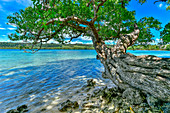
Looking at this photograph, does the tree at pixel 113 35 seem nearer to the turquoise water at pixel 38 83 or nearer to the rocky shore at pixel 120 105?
the rocky shore at pixel 120 105

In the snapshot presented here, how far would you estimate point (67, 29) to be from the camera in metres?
10.9

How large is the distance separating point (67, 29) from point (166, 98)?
976cm

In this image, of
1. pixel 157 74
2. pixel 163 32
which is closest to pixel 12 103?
A: pixel 157 74

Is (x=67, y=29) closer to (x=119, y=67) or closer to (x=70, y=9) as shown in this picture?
(x=70, y=9)

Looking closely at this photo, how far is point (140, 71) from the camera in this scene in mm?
4625

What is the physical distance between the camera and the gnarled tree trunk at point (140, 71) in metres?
3.87

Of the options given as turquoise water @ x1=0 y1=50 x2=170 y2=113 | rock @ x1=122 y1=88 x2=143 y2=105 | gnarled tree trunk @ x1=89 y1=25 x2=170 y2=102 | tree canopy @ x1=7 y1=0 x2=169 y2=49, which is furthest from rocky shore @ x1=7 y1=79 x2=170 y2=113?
tree canopy @ x1=7 y1=0 x2=169 y2=49

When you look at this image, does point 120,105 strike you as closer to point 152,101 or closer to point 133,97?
point 133,97

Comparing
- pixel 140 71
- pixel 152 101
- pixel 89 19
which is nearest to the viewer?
pixel 152 101

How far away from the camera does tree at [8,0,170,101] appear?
4.18 m

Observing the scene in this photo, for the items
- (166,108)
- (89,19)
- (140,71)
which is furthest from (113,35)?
(166,108)

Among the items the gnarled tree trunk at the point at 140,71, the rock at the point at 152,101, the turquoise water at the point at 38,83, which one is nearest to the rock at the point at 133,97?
the gnarled tree trunk at the point at 140,71

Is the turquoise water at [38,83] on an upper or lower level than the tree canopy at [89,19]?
lower

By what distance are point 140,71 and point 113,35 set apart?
7786 mm
